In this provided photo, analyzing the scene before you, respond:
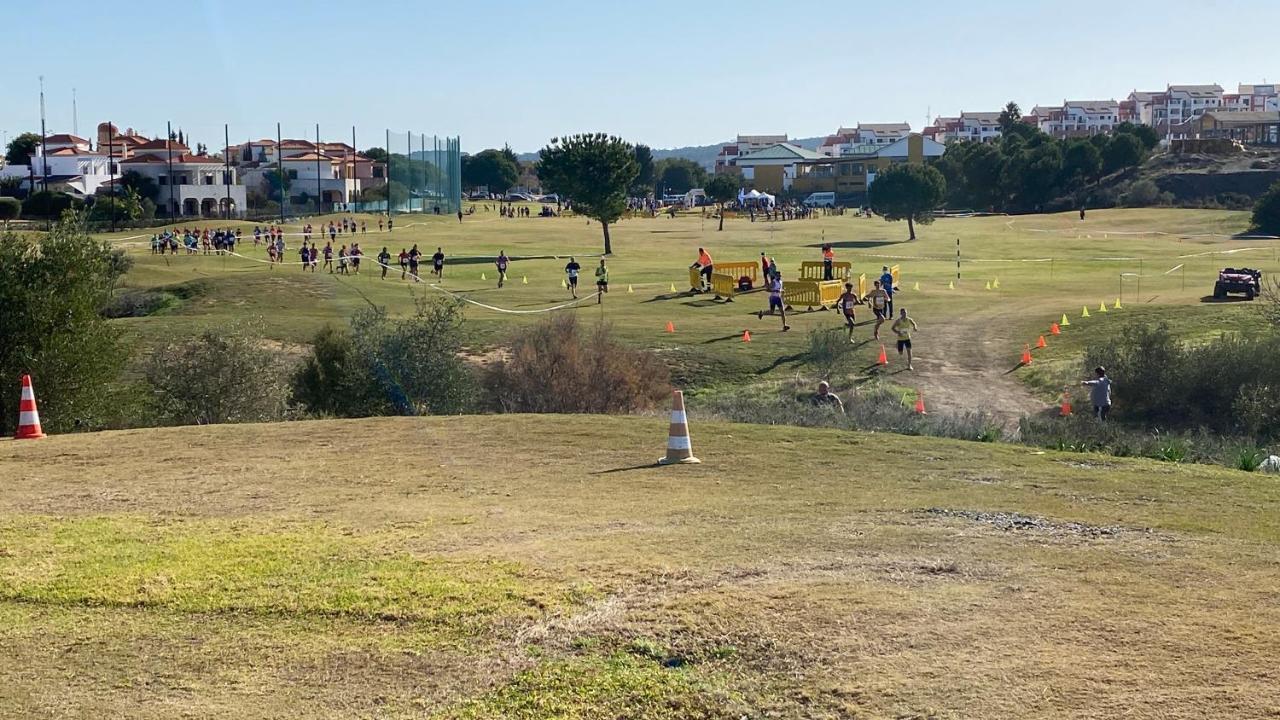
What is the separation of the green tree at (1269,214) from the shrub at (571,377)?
67.4m

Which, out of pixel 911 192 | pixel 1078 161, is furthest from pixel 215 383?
pixel 1078 161

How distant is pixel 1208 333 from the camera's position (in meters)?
36.0

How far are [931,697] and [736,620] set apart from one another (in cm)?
160

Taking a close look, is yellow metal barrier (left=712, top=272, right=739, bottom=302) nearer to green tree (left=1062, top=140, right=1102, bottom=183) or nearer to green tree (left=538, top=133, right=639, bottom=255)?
green tree (left=538, top=133, right=639, bottom=255)

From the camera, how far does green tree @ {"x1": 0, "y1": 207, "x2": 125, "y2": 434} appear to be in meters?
21.2

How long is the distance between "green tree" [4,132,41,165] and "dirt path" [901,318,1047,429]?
122990 mm

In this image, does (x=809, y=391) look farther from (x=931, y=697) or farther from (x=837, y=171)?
(x=837, y=171)

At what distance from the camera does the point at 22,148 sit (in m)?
139

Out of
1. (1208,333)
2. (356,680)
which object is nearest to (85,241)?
(356,680)

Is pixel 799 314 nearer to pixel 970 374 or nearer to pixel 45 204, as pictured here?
pixel 970 374

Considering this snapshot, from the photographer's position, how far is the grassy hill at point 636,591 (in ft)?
24.5

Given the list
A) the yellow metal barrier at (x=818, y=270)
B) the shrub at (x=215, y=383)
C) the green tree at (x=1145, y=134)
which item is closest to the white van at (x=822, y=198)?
the green tree at (x=1145, y=134)

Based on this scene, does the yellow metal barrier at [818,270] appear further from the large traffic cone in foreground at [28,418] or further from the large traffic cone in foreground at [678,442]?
the large traffic cone in foreground at [28,418]

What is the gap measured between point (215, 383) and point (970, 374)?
18542 mm
